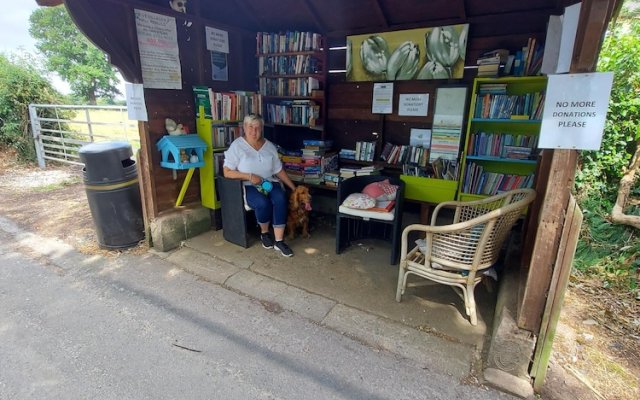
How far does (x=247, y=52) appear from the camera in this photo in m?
3.99

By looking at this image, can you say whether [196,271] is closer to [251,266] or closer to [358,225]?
[251,266]

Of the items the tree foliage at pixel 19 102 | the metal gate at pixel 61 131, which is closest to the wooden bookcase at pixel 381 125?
the metal gate at pixel 61 131

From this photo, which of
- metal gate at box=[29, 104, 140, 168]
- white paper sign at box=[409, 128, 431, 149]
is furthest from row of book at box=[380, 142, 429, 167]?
metal gate at box=[29, 104, 140, 168]

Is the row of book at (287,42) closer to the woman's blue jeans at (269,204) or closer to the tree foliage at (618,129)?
the woman's blue jeans at (269,204)

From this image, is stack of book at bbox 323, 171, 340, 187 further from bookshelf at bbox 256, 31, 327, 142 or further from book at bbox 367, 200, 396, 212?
book at bbox 367, 200, 396, 212

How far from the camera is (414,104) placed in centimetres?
355

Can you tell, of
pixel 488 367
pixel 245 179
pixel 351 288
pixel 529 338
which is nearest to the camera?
pixel 529 338

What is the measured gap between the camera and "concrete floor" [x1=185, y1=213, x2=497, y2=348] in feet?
7.16

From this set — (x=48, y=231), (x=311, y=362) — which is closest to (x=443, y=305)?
(x=311, y=362)

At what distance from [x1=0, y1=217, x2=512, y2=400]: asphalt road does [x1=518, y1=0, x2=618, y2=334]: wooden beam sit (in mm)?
497

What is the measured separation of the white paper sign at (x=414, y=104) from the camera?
138 inches

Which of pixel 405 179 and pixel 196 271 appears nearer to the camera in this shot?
pixel 196 271

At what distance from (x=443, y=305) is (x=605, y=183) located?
2618mm

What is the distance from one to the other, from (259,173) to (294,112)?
1158 millimetres
